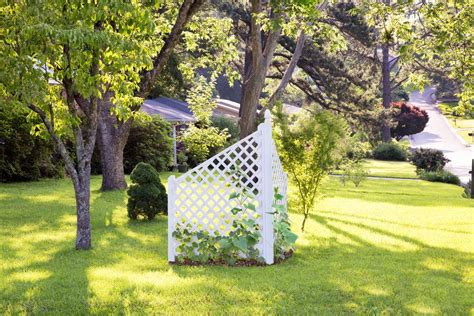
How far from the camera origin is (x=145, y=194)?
1241cm

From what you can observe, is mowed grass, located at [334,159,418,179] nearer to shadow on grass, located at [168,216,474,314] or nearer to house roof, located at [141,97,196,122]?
house roof, located at [141,97,196,122]

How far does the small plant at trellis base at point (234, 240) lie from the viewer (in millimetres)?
8586

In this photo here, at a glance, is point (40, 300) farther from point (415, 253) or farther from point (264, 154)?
point (415, 253)

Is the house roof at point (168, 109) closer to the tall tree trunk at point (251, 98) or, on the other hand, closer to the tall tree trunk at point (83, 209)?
the tall tree trunk at point (251, 98)

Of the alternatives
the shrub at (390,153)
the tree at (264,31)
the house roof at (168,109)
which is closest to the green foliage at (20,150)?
the tree at (264,31)

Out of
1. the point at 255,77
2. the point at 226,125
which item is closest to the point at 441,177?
the point at 226,125

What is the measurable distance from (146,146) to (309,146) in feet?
46.8

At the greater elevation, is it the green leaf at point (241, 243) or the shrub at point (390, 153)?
the green leaf at point (241, 243)

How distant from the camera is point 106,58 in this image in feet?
29.7

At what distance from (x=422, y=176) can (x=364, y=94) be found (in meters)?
5.14

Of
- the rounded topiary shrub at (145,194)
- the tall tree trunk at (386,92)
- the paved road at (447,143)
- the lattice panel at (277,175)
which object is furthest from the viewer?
the tall tree trunk at (386,92)

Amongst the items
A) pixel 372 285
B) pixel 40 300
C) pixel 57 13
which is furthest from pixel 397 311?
pixel 57 13

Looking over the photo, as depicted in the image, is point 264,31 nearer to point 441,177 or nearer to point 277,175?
point 277,175

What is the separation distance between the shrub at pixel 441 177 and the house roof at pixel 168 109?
38.0 feet
